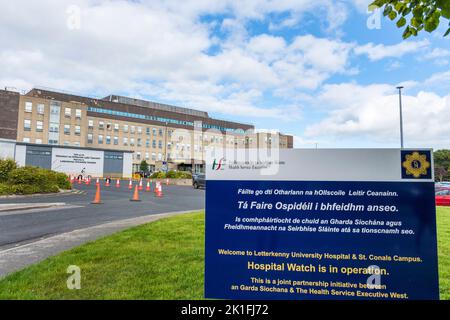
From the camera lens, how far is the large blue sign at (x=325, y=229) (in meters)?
2.83

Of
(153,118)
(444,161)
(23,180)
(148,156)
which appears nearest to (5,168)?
(23,180)

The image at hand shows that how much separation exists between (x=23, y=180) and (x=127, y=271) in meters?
17.0

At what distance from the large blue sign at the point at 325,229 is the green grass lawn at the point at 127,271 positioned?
3.50ft

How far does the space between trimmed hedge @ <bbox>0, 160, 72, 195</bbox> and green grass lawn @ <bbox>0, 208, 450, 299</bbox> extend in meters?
14.1

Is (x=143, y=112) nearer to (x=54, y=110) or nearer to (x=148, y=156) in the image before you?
(x=148, y=156)

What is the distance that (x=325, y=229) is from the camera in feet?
9.70

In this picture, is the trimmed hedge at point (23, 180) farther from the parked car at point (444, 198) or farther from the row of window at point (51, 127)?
the row of window at point (51, 127)

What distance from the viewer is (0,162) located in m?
19.0

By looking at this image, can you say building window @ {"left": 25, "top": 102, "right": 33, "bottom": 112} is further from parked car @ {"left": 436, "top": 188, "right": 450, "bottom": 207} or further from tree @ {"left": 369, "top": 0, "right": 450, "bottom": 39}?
tree @ {"left": 369, "top": 0, "right": 450, "bottom": 39}

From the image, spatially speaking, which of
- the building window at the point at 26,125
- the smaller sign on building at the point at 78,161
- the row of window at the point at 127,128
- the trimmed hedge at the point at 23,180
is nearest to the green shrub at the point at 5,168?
the trimmed hedge at the point at 23,180

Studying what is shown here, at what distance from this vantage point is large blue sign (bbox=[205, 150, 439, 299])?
283 cm

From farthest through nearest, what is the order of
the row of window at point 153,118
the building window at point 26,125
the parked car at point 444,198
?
1. the row of window at point 153,118
2. the building window at point 26,125
3. the parked car at point 444,198

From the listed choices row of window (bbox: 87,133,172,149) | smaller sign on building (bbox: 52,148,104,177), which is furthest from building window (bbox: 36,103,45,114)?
smaller sign on building (bbox: 52,148,104,177)
